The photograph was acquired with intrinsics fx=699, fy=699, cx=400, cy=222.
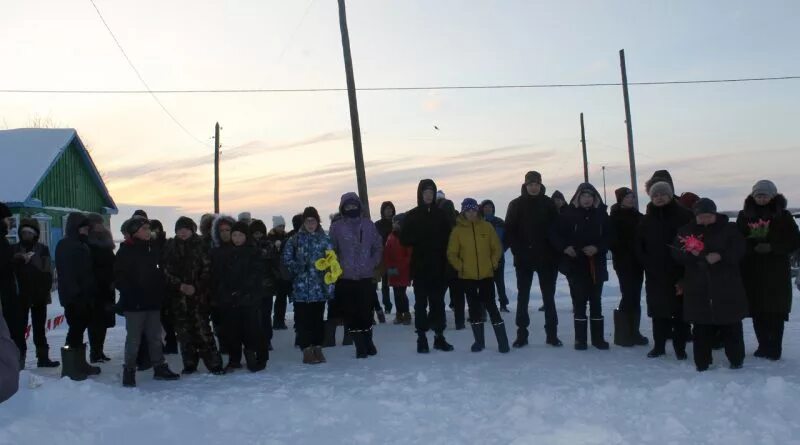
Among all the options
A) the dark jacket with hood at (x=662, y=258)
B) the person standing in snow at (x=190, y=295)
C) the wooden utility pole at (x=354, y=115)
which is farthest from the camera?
the wooden utility pole at (x=354, y=115)

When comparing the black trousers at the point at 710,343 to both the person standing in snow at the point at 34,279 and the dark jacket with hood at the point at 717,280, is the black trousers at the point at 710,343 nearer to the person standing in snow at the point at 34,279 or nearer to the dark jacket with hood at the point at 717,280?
the dark jacket with hood at the point at 717,280

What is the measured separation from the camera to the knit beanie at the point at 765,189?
7.48 metres

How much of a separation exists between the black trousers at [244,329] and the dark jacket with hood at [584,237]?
3701 mm

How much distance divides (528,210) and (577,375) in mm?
2574

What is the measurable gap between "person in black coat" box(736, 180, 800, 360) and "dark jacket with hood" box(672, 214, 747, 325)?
525 mm

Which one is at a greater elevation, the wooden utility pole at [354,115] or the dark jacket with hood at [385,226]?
the wooden utility pole at [354,115]

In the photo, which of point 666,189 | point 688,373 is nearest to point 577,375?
point 688,373

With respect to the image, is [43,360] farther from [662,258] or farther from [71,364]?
[662,258]

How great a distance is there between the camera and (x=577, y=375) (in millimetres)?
7035

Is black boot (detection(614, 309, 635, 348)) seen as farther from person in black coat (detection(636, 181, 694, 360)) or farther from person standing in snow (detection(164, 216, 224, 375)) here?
person standing in snow (detection(164, 216, 224, 375))

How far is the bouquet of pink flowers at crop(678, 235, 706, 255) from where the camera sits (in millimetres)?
7121

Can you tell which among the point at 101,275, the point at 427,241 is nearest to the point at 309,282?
the point at 427,241

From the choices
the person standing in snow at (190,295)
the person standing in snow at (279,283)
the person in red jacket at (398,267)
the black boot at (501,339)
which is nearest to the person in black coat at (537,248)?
the black boot at (501,339)

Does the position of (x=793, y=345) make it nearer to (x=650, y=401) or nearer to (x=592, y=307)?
(x=592, y=307)
